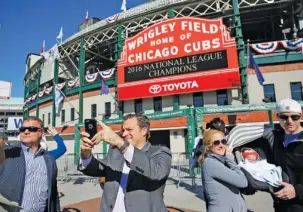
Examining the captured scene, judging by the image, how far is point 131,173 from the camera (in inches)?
85.0

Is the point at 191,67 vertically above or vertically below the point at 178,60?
below

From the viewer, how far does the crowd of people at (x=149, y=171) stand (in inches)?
82.0

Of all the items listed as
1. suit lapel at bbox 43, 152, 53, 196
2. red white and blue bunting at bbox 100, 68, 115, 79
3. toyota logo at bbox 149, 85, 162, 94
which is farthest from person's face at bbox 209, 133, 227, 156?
red white and blue bunting at bbox 100, 68, 115, 79

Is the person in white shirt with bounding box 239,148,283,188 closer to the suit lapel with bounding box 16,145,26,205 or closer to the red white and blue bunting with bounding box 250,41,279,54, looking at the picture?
the suit lapel with bounding box 16,145,26,205

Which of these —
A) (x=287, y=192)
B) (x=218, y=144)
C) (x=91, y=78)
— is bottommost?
(x=287, y=192)

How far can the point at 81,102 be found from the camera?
71.8ft

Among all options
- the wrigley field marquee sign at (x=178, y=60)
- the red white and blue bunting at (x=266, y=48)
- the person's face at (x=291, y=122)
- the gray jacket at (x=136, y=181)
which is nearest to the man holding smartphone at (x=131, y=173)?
the gray jacket at (x=136, y=181)

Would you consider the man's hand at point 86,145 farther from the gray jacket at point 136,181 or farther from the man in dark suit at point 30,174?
the man in dark suit at point 30,174

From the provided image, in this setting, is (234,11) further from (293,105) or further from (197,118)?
(293,105)

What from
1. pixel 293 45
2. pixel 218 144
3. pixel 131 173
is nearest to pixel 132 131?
pixel 131 173

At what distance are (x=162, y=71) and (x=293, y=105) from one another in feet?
50.2

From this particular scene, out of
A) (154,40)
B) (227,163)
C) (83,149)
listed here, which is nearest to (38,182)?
(83,149)

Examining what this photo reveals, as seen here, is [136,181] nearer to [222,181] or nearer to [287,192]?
[222,181]

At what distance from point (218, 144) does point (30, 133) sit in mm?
2300
